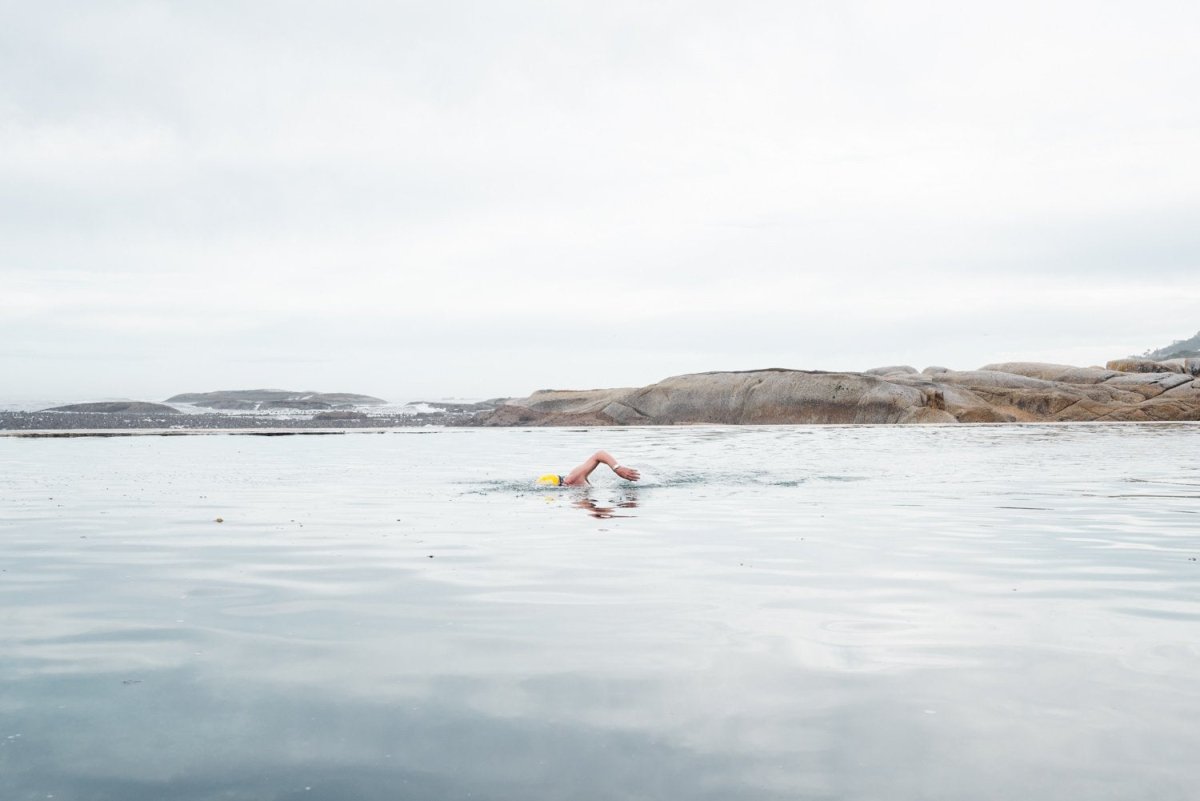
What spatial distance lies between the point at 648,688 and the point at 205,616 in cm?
311

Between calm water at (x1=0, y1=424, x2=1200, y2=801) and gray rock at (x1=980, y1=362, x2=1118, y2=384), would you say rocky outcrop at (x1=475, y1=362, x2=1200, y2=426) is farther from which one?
calm water at (x1=0, y1=424, x2=1200, y2=801)

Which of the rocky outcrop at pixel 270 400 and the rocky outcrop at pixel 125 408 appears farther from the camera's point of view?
the rocky outcrop at pixel 270 400

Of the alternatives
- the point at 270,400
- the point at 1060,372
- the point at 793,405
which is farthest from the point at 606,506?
the point at 270,400

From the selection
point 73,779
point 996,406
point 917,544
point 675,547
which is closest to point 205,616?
point 73,779

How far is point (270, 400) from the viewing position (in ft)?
225

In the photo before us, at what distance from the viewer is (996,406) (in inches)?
1858

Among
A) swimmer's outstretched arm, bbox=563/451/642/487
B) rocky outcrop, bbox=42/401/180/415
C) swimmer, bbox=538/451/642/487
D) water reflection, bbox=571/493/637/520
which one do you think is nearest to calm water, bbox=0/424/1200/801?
water reflection, bbox=571/493/637/520

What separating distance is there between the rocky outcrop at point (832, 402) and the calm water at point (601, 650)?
97.2 feet

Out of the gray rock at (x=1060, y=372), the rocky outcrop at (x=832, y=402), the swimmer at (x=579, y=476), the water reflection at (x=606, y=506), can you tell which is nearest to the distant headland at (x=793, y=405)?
the rocky outcrop at (x=832, y=402)

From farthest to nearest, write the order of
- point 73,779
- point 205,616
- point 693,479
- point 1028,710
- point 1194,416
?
1. point 1194,416
2. point 693,479
3. point 205,616
4. point 1028,710
5. point 73,779

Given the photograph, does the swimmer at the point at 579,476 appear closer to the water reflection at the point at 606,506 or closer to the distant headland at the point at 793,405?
the water reflection at the point at 606,506

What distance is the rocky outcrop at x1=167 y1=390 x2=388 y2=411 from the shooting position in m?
62.2

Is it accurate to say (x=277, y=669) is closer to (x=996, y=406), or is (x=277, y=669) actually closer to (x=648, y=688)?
(x=648, y=688)

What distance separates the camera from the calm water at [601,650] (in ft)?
12.2
